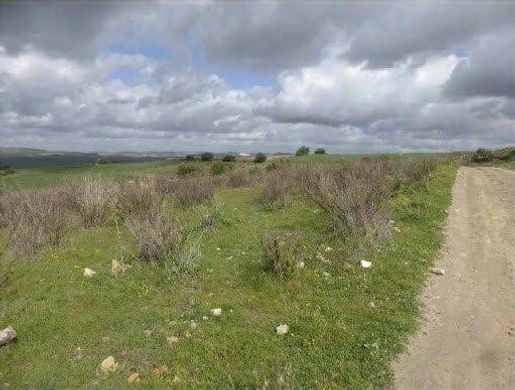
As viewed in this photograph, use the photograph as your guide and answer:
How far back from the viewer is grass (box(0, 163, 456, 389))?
Answer: 212 inches

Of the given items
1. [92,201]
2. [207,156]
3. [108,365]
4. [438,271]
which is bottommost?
[207,156]

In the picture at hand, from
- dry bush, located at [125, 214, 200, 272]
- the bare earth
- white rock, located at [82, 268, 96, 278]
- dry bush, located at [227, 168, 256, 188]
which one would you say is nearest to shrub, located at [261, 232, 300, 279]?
dry bush, located at [125, 214, 200, 272]

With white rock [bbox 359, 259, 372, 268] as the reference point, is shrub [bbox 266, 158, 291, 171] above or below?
below

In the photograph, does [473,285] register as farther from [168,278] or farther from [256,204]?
[256,204]

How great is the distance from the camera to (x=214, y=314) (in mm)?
6754

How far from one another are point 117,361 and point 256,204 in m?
13.1

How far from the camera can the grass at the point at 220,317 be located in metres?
5.38

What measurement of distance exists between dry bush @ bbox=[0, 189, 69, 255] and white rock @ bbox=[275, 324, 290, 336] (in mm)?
7499

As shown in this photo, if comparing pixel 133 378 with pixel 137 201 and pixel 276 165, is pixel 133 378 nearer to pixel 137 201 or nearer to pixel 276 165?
pixel 137 201

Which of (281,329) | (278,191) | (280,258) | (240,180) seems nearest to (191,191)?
(278,191)

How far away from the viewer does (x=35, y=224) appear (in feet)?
38.2

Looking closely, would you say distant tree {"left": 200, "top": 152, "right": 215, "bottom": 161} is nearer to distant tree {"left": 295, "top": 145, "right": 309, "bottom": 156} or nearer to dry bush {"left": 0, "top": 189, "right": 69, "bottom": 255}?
distant tree {"left": 295, "top": 145, "right": 309, "bottom": 156}

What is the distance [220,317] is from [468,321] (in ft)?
11.8

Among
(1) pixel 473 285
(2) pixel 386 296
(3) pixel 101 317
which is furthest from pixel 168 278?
(1) pixel 473 285
